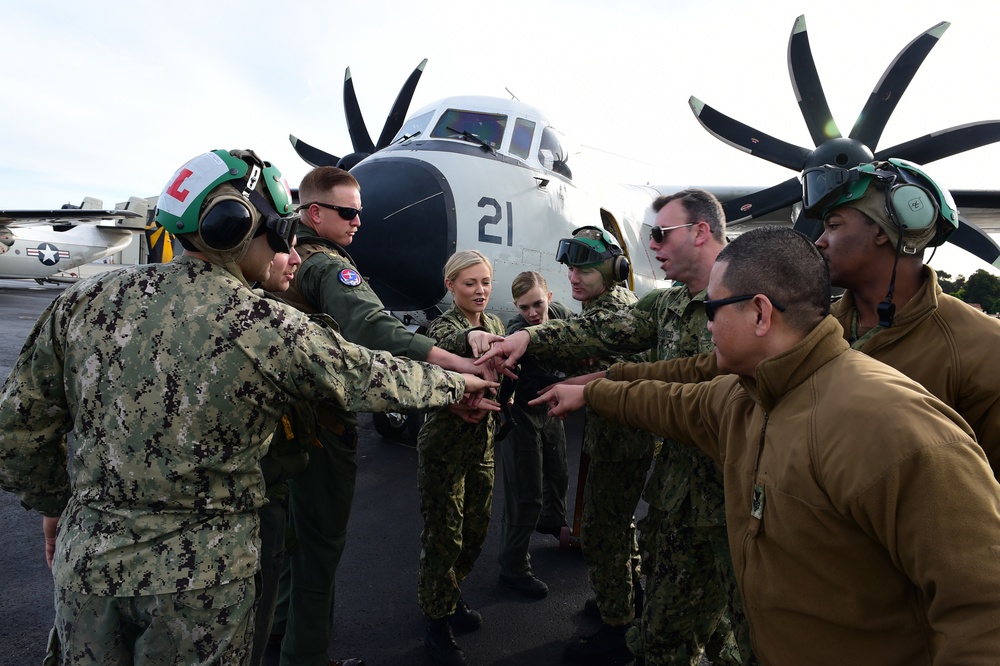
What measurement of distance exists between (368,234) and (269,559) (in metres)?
3.90

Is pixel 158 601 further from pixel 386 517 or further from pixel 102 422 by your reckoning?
pixel 386 517

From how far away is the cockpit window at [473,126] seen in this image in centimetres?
736

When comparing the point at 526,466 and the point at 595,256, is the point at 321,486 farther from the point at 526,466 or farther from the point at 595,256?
the point at 595,256

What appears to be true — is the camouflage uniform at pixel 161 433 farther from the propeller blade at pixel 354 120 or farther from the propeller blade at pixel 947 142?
the propeller blade at pixel 354 120

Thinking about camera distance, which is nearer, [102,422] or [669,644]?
[102,422]

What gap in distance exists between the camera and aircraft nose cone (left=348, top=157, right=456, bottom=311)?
5.89m

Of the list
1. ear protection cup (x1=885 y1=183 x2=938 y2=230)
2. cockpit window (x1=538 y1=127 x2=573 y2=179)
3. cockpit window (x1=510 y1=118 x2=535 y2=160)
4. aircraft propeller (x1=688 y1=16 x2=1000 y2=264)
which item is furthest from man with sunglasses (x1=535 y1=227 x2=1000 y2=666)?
aircraft propeller (x1=688 y1=16 x2=1000 y2=264)

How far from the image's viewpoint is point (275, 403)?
1990 mm

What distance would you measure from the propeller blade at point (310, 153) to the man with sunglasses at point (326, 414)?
35.0 ft

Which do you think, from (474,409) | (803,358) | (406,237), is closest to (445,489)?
(474,409)

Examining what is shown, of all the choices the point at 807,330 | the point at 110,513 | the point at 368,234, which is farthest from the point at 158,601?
the point at 368,234

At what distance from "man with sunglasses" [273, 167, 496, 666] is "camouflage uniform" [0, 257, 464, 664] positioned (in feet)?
3.12

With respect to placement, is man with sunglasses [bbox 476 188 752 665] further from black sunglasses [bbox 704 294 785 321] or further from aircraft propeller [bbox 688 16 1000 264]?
aircraft propeller [bbox 688 16 1000 264]

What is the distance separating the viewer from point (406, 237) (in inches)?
232
